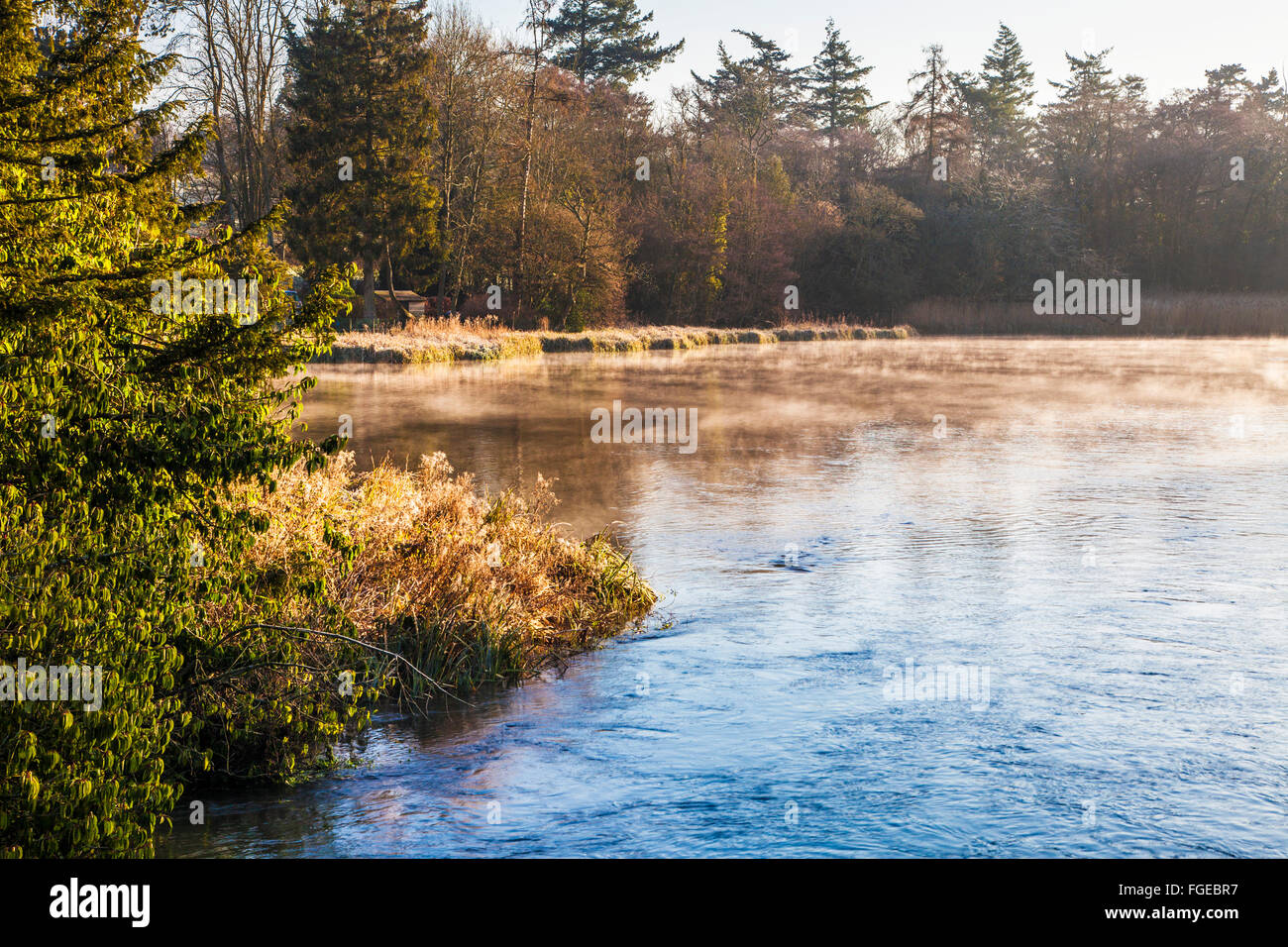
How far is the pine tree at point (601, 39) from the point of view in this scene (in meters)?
63.2

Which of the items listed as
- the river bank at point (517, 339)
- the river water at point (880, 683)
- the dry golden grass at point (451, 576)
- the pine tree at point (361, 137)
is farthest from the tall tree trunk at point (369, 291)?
the dry golden grass at point (451, 576)

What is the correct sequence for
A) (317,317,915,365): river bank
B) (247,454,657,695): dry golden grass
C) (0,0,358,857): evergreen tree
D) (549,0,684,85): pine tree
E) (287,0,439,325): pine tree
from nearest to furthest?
(0,0,358,857): evergreen tree, (247,454,657,695): dry golden grass, (317,317,915,365): river bank, (287,0,439,325): pine tree, (549,0,684,85): pine tree

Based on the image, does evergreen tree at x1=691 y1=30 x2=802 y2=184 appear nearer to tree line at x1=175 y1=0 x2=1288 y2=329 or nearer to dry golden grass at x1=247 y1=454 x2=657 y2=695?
tree line at x1=175 y1=0 x2=1288 y2=329

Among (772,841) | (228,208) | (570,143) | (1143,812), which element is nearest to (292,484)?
(772,841)

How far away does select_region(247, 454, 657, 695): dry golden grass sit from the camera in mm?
7867

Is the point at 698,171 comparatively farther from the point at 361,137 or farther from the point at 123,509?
the point at 123,509

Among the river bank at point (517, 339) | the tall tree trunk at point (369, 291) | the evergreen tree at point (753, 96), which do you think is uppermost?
the evergreen tree at point (753, 96)

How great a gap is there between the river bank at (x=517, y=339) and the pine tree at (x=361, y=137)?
10.3 feet

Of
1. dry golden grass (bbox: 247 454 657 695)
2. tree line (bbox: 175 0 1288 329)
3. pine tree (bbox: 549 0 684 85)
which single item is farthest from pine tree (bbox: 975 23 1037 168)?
dry golden grass (bbox: 247 454 657 695)

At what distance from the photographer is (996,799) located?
620cm

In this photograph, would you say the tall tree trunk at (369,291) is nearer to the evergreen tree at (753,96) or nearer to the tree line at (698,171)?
the tree line at (698,171)

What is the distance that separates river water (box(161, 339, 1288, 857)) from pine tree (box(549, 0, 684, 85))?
49.5m

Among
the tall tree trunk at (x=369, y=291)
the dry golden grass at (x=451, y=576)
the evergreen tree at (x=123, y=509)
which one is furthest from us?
the tall tree trunk at (x=369, y=291)
